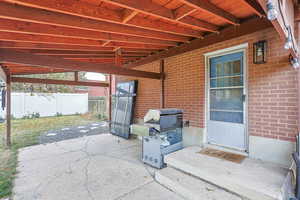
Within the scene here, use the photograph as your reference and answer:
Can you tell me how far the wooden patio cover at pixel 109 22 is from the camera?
1980 mm

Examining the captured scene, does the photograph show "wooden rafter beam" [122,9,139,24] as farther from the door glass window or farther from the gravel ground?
the gravel ground

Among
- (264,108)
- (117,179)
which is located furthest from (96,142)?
(264,108)

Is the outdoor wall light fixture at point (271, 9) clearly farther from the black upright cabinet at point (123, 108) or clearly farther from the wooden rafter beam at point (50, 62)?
the black upright cabinet at point (123, 108)

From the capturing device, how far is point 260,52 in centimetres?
277

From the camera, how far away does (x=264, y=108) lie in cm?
278

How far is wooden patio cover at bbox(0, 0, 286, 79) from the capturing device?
1.98 metres

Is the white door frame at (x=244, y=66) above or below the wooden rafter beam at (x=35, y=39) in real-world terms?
below

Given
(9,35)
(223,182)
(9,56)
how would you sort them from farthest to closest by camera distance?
(9,35) → (9,56) → (223,182)

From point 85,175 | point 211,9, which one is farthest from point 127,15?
point 85,175

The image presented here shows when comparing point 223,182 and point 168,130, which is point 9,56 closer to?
point 168,130

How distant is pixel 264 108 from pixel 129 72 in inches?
120

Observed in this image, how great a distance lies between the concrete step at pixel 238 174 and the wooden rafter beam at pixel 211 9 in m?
2.47

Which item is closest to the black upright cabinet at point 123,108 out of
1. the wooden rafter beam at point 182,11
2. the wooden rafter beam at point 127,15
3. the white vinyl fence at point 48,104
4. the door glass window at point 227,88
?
the door glass window at point 227,88

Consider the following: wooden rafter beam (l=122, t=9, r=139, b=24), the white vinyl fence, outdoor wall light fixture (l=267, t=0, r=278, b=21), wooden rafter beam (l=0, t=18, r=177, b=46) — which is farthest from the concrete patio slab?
the white vinyl fence
